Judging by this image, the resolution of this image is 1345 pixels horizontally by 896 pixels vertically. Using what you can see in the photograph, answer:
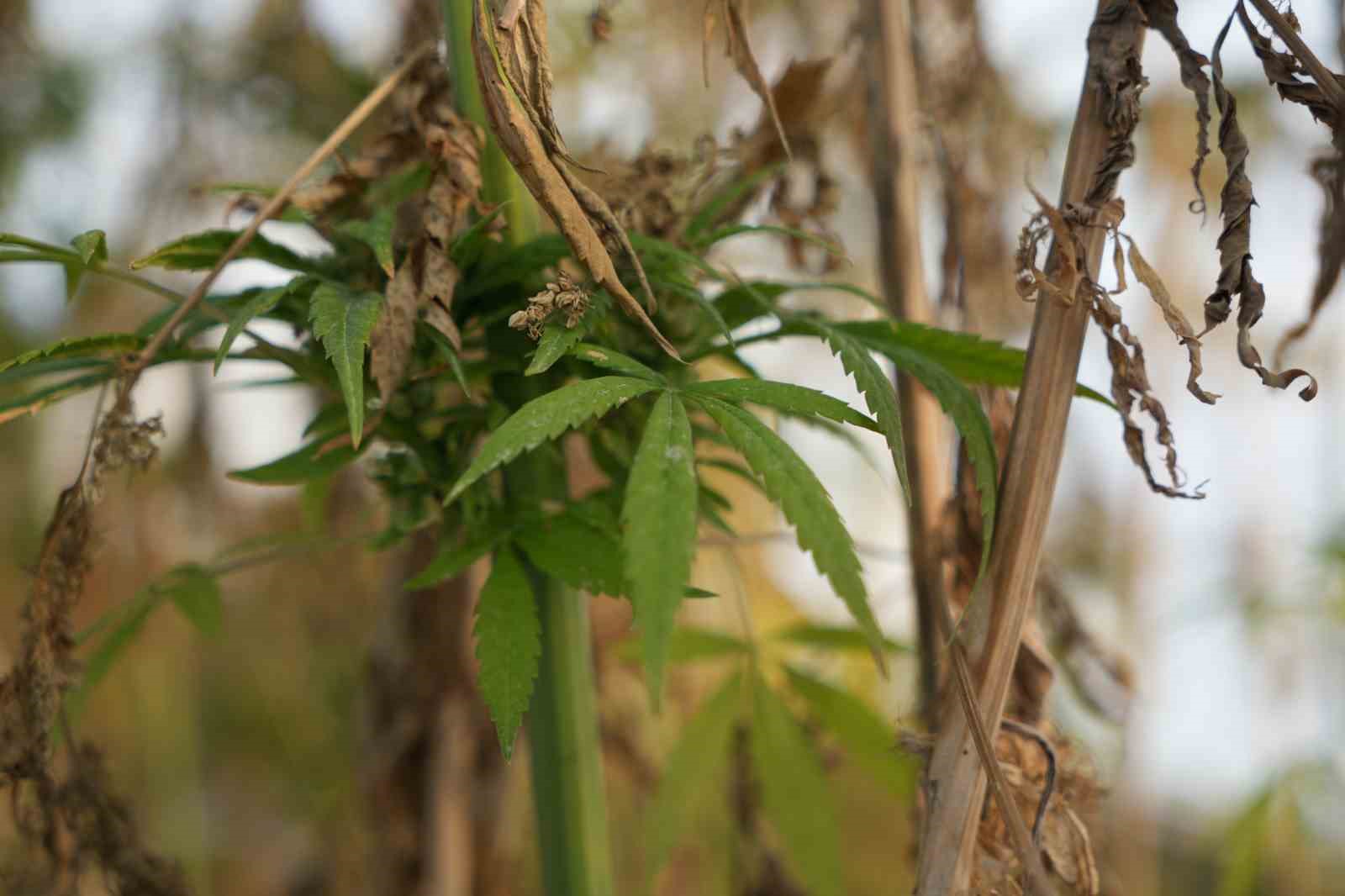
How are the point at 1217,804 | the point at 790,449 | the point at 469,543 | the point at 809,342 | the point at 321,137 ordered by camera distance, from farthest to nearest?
the point at 1217,804 < the point at 809,342 < the point at 321,137 < the point at 469,543 < the point at 790,449

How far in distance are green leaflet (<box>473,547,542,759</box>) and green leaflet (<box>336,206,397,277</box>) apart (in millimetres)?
118

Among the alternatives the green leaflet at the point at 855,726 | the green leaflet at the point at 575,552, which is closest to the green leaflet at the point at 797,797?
the green leaflet at the point at 855,726

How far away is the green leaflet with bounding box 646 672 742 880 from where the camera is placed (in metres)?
0.55

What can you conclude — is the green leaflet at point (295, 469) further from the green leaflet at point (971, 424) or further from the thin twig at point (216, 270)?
the green leaflet at point (971, 424)

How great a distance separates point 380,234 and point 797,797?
37 cm

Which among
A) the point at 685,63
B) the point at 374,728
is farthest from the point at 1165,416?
the point at 685,63

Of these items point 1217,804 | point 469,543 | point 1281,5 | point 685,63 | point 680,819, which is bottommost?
point 1217,804

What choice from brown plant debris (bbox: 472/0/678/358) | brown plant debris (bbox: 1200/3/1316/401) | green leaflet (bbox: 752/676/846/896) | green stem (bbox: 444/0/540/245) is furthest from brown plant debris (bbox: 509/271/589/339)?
green leaflet (bbox: 752/676/846/896)

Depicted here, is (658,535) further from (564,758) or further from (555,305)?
(564,758)

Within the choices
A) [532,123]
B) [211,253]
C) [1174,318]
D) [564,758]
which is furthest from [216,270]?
[1174,318]

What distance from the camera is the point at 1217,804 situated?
188 cm

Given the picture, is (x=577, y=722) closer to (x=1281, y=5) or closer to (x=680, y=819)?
(x=680, y=819)

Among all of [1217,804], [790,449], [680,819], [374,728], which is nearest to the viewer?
[790,449]

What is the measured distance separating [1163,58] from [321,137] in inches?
37.5
